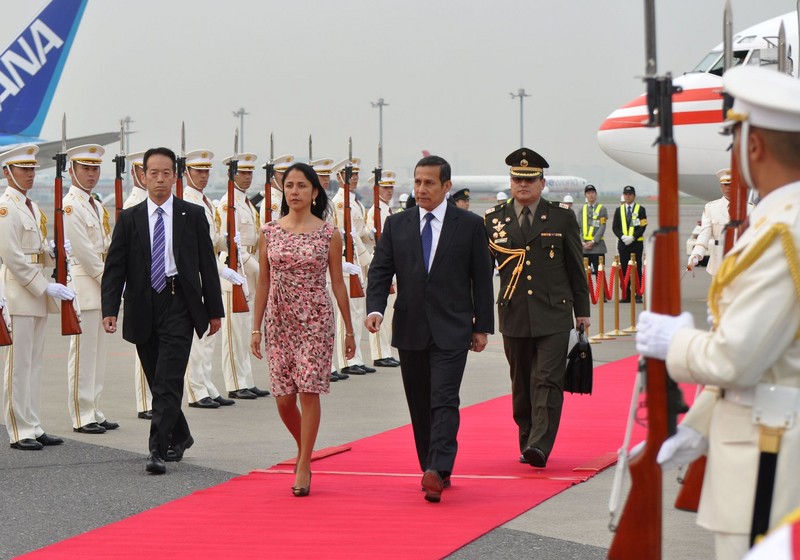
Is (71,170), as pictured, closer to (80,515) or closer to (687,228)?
(80,515)

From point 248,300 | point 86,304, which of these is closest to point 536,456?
point 86,304

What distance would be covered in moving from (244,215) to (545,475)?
464 cm

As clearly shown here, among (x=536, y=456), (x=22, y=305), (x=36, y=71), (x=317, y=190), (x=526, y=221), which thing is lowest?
(x=536, y=456)

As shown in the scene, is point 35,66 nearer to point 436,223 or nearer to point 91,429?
point 91,429

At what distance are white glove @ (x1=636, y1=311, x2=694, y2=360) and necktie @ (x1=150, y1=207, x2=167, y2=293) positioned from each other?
15.0ft

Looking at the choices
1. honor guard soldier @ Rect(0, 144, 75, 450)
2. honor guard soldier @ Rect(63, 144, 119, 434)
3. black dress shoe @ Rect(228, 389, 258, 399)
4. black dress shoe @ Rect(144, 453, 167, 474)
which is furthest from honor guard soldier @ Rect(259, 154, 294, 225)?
black dress shoe @ Rect(144, 453, 167, 474)

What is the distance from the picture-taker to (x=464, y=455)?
7348 millimetres

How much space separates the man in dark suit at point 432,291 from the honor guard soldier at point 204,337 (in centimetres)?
326

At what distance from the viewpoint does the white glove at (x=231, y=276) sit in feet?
32.4

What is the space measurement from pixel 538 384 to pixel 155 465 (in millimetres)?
2134

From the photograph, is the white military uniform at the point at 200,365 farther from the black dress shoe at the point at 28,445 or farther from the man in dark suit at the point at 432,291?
the man in dark suit at the point at 432,291

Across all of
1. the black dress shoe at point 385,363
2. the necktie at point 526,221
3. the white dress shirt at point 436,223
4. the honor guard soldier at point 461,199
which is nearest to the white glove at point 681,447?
the white dress shirt at point 436,223

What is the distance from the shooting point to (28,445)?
7574mm

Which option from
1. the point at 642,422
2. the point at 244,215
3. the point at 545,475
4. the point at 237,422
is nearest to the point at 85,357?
the point at 237,422
